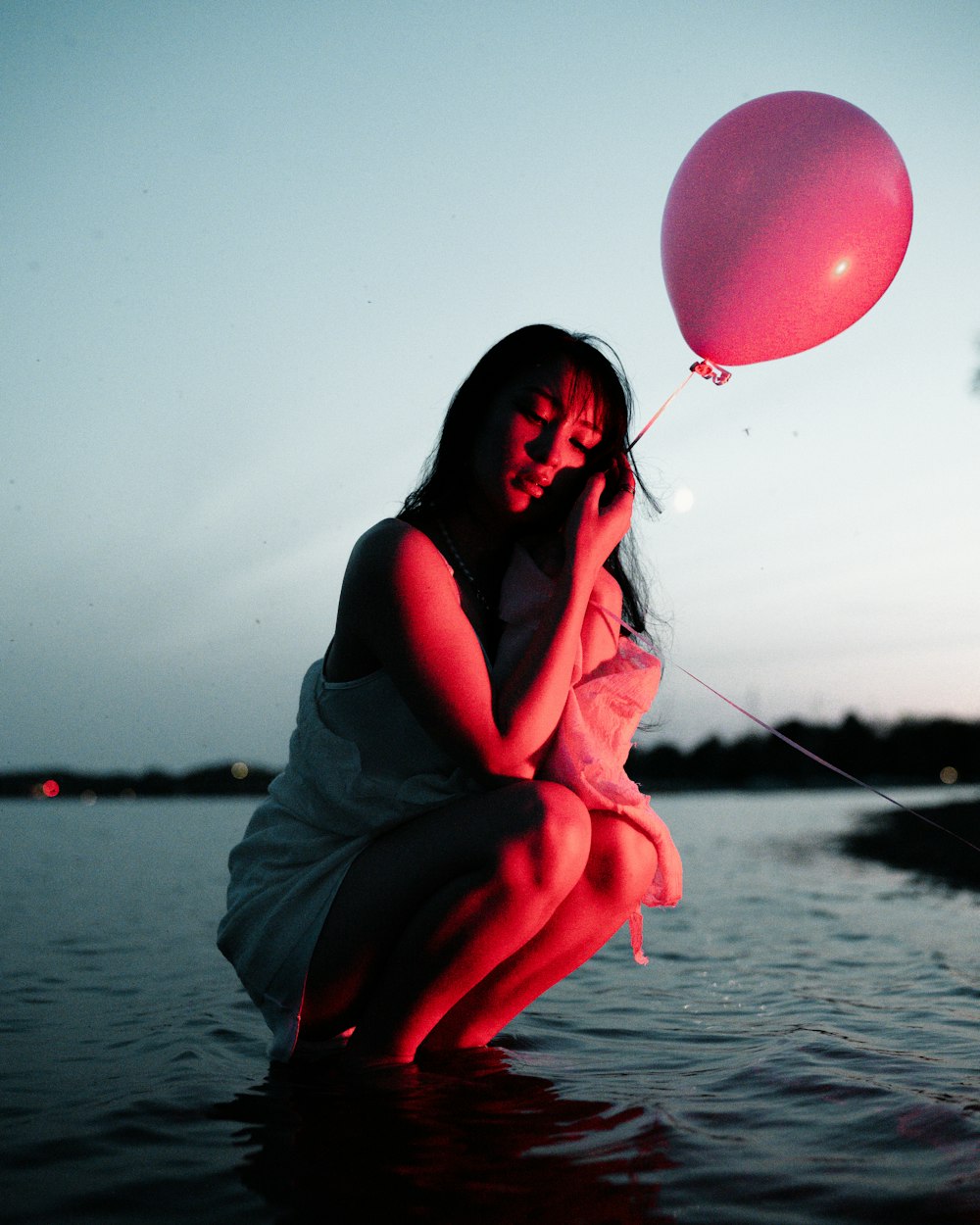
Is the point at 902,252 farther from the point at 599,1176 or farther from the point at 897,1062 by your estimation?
the point at 599,1176

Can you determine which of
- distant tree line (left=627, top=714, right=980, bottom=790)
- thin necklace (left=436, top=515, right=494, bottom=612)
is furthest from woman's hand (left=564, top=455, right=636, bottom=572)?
distant tree line (left=627, top=714, right=980, bottom=790)

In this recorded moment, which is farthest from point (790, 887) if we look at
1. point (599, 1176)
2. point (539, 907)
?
point (599, 1176)

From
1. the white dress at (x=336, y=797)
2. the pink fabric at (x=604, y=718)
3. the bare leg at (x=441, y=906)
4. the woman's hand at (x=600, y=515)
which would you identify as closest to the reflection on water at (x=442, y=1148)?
the bare leg at (x=441, y=906)

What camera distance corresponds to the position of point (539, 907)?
2184mm

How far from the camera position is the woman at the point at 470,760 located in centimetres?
215

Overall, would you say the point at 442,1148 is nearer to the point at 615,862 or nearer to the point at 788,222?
the point at 615,862

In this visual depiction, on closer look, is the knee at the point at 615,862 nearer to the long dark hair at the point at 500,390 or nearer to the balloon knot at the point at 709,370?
the long dark hair at the point at 500,390

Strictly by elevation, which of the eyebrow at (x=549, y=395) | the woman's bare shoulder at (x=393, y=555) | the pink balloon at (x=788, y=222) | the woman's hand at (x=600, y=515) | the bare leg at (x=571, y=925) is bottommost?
the bare leg at (x=571, y=925)

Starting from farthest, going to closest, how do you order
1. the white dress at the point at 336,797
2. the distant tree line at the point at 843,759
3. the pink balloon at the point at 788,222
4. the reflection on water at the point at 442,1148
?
1. the distant tree line at the point at 843,759
2. the pink balloon at the point at 788,222
3. the white dress at the point at 336,797
4. the reflection on water at the point at 442,1148

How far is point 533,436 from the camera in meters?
2.39

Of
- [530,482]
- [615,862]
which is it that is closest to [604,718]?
[615,862]

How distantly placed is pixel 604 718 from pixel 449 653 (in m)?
0.51

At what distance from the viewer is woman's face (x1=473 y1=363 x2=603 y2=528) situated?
238 cm

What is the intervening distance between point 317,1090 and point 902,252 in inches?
97.8
